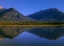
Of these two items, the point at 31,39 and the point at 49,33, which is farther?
the point at 49,33

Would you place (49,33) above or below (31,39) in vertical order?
above

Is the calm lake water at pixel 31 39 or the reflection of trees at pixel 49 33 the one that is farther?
the reflection of trees at pixel 49 33

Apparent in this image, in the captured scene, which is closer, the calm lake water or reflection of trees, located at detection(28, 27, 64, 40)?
the calm lake water
